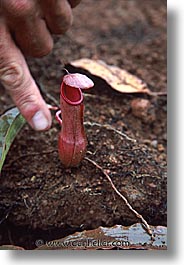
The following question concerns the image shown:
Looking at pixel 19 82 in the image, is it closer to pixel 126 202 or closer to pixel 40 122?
pixel 40 122

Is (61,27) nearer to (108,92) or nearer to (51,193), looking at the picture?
(108,92)

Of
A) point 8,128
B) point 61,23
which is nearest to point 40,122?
point 8,128

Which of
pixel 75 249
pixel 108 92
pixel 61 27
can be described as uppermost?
pixel 61 27

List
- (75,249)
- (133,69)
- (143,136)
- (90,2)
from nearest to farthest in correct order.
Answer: (75,249) → (143,136) → (133,69) → (90,2)

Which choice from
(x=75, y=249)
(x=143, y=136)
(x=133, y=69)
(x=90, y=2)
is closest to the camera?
(x=75, y=249)

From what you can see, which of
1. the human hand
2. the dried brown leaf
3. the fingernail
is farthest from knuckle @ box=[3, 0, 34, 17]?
the dried brown leaf

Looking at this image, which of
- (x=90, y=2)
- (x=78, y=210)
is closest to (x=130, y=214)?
(x=78, y=210)

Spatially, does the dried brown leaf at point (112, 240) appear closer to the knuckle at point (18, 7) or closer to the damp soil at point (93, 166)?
the damp soil at point (93, 166)

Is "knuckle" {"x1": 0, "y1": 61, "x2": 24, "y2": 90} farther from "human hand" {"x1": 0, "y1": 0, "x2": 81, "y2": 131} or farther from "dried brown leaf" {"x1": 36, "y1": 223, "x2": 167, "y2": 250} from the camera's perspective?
"dried brown leaf" {"x1": 36, "y1": 223, "x2": 167, "y2": 250}
